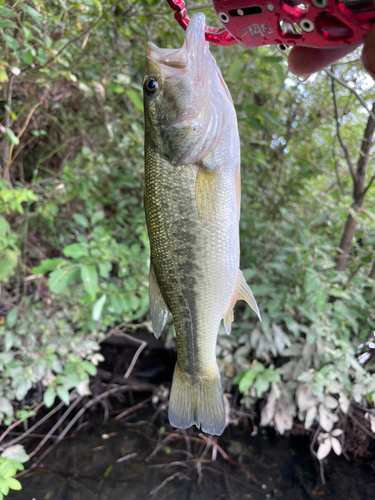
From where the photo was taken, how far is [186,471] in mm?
2334

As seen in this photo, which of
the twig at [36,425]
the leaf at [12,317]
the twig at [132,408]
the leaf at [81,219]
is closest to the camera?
the leaf at [81,219]

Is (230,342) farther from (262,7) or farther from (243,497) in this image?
(262,7)

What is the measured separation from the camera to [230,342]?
238 cm

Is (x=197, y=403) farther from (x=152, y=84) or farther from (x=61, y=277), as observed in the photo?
(x=152, y=84)

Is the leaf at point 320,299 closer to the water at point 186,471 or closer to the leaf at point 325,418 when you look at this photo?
the leaf at point 325,418

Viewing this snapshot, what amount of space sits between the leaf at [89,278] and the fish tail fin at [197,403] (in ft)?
2.31

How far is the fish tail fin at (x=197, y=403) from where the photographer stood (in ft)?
3.34

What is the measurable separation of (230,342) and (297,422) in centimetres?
93

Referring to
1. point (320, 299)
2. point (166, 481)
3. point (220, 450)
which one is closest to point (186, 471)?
point (166, 481)

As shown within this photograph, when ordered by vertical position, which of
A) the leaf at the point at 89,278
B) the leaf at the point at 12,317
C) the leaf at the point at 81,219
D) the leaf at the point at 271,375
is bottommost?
the leaf at the point at 271,375

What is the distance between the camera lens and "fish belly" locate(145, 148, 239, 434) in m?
0.91

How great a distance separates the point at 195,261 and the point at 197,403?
51 cm

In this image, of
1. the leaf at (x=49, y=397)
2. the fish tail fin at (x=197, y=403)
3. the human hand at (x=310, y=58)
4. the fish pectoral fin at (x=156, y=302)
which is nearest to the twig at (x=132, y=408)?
the leaf at (x=49, y=397)

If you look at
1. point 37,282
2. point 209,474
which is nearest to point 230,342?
point 209,474
